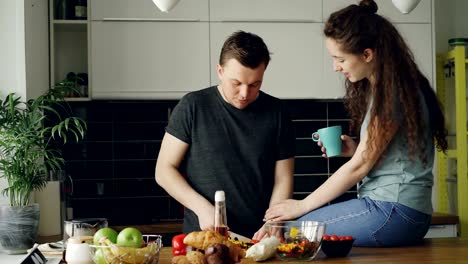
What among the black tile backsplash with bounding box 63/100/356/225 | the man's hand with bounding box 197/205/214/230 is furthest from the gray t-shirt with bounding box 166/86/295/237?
the black tile backsplash with bounding box 63/100/356/225

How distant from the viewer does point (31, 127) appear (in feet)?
9.84

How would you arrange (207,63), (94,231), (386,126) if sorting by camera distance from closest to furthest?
(94,231)
(386,126)
(207,63)

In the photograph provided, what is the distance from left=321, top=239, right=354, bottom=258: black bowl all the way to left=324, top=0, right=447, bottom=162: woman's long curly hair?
0.98ft

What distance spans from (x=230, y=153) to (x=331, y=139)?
44 centimetres

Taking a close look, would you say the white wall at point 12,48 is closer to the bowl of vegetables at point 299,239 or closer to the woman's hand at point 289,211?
the woman's hand at point 289,211

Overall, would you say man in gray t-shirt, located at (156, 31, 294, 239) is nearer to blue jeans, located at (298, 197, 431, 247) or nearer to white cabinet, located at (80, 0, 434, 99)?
blue jeans, located at (298, 197, 431, 247)

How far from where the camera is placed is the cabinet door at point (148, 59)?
3.92 metres

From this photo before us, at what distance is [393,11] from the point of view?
4.16m

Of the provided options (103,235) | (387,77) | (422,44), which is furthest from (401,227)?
(422,44)

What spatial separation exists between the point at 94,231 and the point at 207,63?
2221mm

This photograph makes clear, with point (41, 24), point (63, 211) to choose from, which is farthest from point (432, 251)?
point (41, 24)

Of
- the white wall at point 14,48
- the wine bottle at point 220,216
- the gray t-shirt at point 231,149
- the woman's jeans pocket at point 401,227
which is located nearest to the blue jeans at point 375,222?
the woman's jeans pocket at point 401,227

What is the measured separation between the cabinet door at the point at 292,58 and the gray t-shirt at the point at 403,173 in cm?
195

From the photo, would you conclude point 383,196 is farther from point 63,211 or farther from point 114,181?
point 114,181
